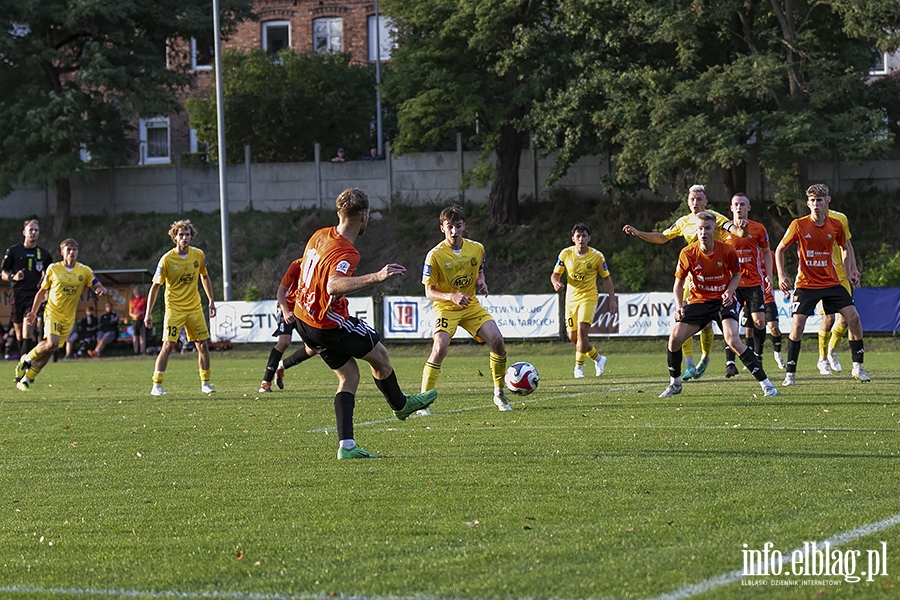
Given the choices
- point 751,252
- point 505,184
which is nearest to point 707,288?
point 751,252

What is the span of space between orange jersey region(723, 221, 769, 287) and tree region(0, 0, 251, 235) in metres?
26.6

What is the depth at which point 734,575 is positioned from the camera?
4.67m

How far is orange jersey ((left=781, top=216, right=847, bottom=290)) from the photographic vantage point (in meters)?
13.6

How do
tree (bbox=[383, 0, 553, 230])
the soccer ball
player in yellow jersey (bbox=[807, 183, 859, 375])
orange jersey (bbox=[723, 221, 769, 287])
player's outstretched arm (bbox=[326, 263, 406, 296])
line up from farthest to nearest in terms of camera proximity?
tree (bbox=[383, 0, 553, 230])
orange jersey (bbox=[723, 221, 769, 287])
player in yellow jersey (bbox=[807, 183, 859, 375])
the soccer ball
player's outstretched arm (bbox=[326, 263, 406, 296])

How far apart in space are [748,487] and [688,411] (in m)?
4.56

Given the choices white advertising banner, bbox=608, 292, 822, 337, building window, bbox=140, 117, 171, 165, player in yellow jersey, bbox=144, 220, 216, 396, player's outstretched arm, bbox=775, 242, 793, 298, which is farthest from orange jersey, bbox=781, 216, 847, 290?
building window, bbox=140, 117, 171, 165

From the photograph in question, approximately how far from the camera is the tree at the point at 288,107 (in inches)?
1652

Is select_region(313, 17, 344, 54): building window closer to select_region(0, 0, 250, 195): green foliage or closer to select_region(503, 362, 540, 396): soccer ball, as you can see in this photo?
select_region(0, 0, 250, 195): green foliage

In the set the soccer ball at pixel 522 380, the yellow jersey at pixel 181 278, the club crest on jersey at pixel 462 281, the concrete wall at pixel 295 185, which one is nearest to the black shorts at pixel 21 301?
the yellow jersey at pixel 181 278

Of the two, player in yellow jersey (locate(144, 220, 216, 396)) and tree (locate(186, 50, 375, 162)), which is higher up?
tree (locate(186, 50, 375, 162))

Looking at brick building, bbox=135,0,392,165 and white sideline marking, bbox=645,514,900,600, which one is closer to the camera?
white sideline marking, bbox=645,514,900,600

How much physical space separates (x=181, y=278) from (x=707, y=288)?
750cm

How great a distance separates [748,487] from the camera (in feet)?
22.1

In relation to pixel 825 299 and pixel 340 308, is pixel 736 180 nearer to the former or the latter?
pixel 825 299
